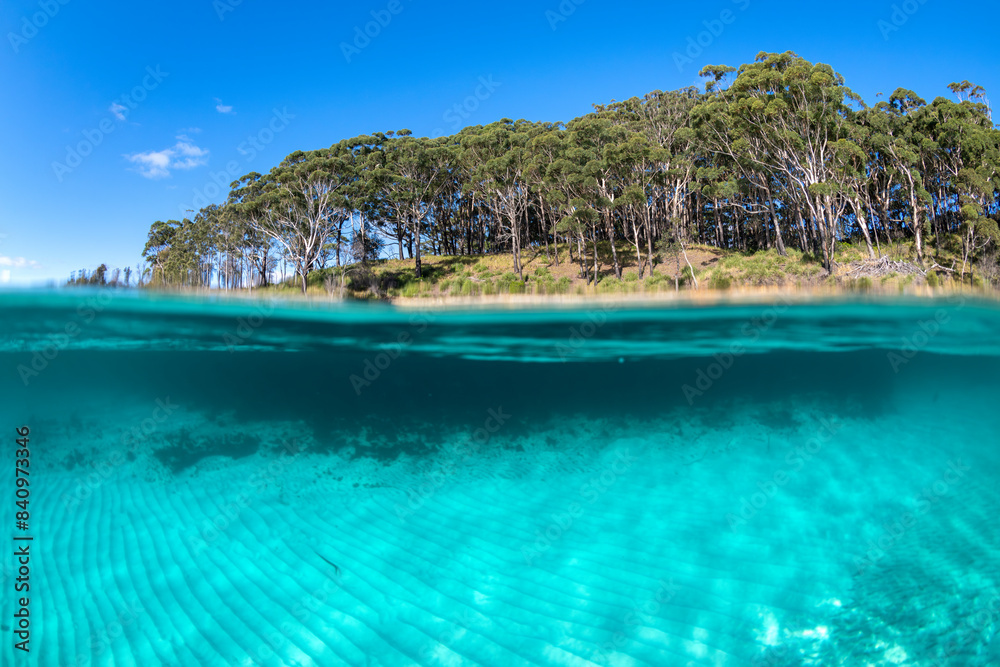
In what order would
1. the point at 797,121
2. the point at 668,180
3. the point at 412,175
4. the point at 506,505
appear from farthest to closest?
the point at 412,175
the point at 668,180
the point at 797,121
the point at 506,505

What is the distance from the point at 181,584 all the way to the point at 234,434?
10291 mm

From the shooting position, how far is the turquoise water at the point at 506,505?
20.3 ft

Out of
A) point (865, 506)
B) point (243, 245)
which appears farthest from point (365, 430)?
point (243, 245)

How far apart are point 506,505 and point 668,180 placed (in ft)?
89.5

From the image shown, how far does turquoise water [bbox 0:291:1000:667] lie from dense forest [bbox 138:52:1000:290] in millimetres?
14143

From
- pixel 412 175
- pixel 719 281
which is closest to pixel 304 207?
pixel 412 175

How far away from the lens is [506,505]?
8867 millimetres

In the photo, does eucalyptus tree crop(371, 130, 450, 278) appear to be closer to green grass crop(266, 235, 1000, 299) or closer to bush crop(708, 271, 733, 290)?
green grass crop(266, 235, 1000, 299)

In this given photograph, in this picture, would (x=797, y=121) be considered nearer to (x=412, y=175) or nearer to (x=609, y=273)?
(x=609, y=273)

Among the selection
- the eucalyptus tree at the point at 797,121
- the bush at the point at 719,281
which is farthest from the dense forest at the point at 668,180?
the bush at the point at 719,281

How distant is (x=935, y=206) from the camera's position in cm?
3450

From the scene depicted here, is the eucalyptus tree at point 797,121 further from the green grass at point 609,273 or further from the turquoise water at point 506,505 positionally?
the turquoise water at point 506,505

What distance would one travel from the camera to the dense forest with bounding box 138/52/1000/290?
87.1 feet

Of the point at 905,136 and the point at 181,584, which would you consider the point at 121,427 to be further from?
the point at 905,136
